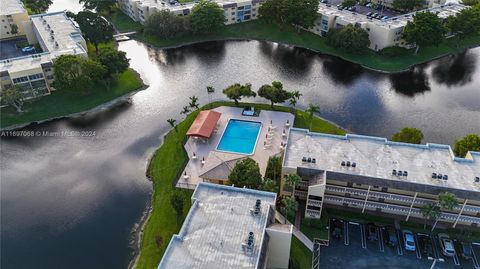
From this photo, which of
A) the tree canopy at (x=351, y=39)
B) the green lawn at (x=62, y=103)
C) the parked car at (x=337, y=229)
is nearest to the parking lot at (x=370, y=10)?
the tree canopy at (x=351, y=39)

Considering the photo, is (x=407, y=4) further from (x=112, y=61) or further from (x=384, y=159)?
(x=112, y=61)

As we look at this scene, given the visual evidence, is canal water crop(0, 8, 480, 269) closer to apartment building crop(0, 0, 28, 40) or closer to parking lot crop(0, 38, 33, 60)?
parking lot crop(0, 38, 33, 60)

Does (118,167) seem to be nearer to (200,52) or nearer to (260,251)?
(260,251)

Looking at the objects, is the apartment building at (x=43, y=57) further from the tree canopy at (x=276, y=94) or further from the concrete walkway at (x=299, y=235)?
the concrete walkway at (x=299, y=235)

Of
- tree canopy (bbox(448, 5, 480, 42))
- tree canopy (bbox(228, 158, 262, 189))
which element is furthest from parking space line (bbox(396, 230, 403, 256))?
tree canopy (bbox(448, 5, 480, 42))

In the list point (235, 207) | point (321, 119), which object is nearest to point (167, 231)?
point (235, 207)

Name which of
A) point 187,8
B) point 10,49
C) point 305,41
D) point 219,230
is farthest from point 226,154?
point 10,49
